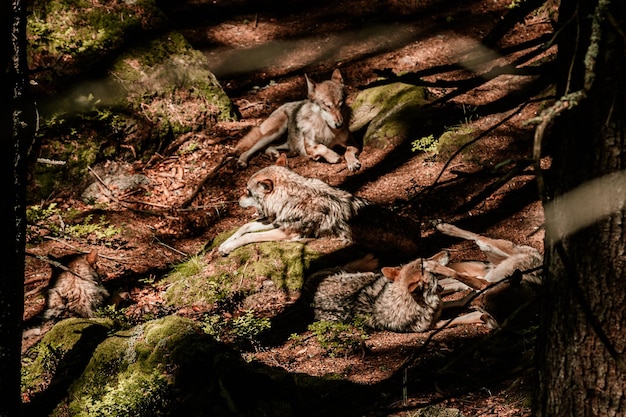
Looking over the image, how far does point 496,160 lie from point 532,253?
2.80 meters

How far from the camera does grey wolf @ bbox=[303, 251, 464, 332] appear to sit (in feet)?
21.6

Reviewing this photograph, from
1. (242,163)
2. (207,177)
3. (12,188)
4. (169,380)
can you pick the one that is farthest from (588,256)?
(242,163)

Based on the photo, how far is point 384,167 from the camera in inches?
412

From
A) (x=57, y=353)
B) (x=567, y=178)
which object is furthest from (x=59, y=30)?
(x=567, y=178)

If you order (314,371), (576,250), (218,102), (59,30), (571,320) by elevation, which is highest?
(59,30)

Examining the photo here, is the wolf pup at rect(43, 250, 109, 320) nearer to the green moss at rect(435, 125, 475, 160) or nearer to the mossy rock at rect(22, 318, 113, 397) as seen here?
the mossy rock at rect(22, 318, 113, 397)

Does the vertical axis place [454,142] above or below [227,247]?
above

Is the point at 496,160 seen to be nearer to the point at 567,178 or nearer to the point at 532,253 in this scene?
the point at 532,253

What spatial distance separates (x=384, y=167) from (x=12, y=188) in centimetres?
721

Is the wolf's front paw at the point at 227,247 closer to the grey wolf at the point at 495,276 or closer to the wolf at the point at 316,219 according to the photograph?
the wolf at the point at 316,219

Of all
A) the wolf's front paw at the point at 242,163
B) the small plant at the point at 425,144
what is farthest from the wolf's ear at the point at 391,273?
the wolf's front paw at the point at 242,163

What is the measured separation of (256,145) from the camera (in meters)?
11.7

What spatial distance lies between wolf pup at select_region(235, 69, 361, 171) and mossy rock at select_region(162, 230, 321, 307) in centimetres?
306

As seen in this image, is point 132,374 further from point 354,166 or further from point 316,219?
point 354,166
